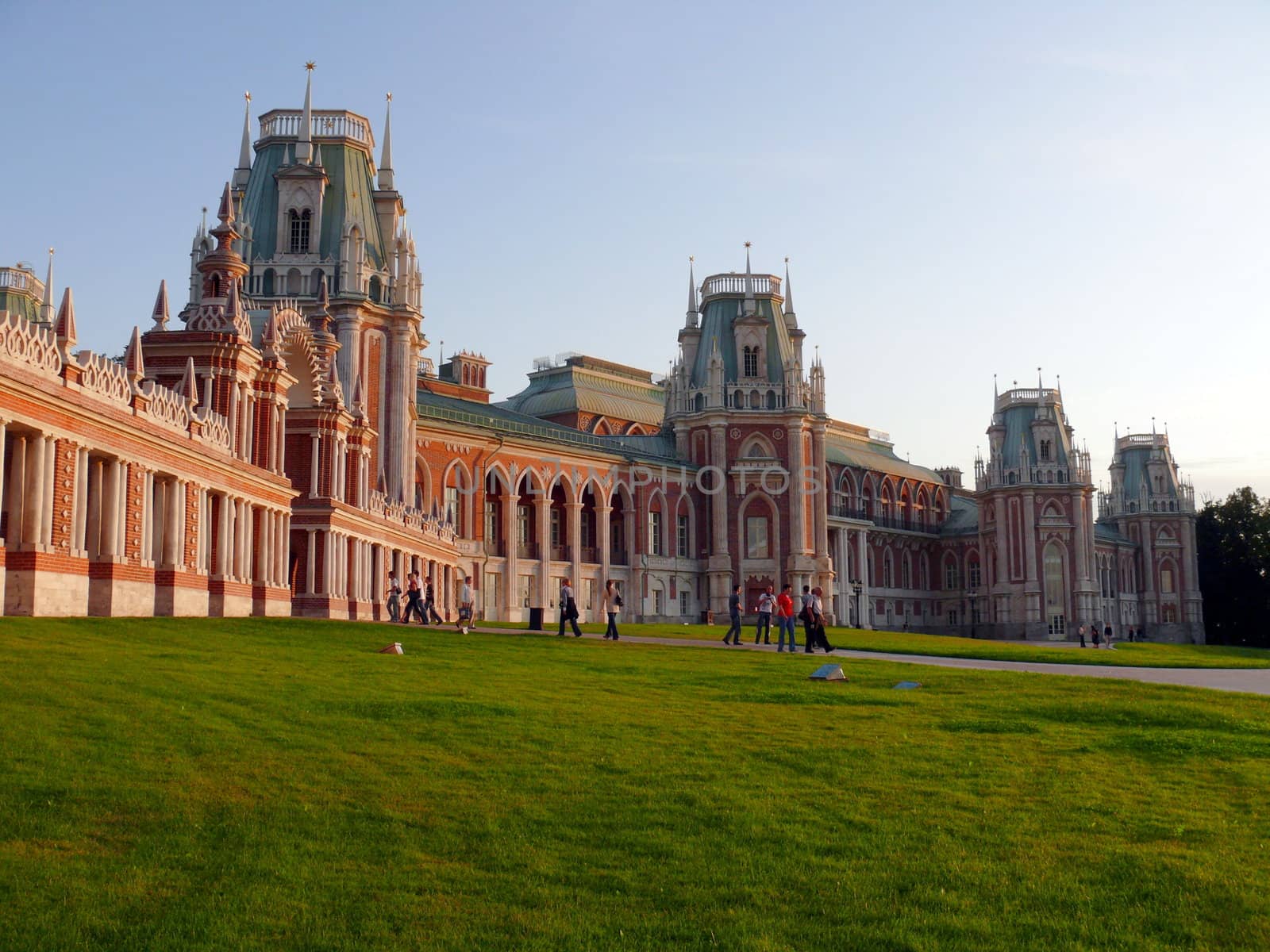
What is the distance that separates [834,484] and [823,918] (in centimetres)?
9309

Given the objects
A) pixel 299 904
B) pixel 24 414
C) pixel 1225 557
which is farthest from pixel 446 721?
pixel 1225 557

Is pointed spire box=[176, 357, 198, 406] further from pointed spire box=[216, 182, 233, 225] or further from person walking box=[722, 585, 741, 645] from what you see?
person walking box=[722, 585, 741, 645]

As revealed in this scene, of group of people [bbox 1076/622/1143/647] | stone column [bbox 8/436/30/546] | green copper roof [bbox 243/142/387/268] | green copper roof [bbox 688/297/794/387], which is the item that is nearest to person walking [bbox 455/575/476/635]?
stone column [bbox 8/436/30/546]

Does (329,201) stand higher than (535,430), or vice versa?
(329,201)

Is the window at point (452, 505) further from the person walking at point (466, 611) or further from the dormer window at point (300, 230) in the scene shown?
the person walking at point (466, 611)

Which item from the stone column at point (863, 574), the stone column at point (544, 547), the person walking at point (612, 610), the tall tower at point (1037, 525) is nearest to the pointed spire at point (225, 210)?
the person walking at point (612, 610)

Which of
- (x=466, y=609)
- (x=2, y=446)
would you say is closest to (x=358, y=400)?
(x=466, y=609)

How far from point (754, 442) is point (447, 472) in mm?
21714

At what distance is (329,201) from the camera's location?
184 ft

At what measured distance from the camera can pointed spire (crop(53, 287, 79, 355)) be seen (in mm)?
22031

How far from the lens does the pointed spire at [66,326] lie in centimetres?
2203

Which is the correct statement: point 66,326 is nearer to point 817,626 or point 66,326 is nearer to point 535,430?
point 817,626

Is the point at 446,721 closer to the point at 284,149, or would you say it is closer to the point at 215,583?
the point at 215,583

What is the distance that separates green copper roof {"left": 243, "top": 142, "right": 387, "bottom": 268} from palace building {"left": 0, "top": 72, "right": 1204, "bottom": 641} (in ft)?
0.42
